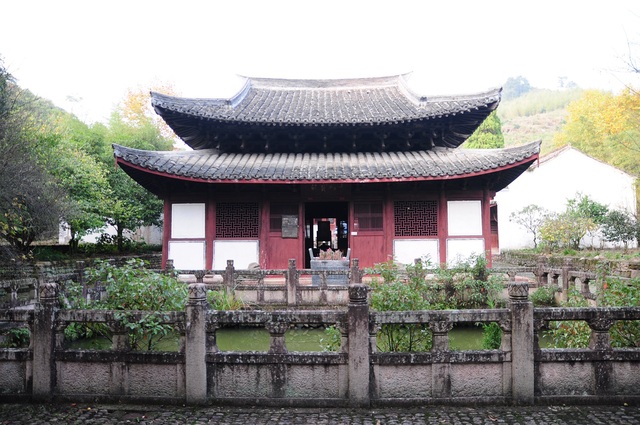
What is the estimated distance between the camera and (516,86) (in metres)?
140

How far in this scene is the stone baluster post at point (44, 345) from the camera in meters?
5.06

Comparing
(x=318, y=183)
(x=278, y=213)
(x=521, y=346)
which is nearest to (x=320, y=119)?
(x=318, y=183)

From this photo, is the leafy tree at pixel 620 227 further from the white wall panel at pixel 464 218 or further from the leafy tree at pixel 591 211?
the white wall panel at pixel 464 218

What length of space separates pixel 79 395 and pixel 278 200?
29.8 ft

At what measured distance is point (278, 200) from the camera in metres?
13.6

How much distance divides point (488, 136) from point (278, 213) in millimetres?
27881

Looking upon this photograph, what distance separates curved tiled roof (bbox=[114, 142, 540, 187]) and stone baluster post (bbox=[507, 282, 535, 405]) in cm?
745

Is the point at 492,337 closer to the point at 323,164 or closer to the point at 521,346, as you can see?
the point at 521,346

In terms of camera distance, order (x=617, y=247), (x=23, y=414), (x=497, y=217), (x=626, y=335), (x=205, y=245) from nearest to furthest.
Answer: (x=23, y=414) < (x=626, y=335) < (x=205, y=245) < (x=617, y=247) < (x=497, y=217)

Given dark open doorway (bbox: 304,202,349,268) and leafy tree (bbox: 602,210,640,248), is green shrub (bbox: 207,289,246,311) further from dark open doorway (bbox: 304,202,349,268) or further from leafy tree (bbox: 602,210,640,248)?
leafy tree (bbox: 602,210,640,248)

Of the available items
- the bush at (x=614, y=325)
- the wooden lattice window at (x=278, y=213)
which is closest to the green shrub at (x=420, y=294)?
the bush at (x=614, y=325)

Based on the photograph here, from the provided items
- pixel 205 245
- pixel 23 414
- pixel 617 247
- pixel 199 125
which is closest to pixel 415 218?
pixel 205 245

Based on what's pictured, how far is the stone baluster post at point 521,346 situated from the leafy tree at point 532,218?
2246 cm

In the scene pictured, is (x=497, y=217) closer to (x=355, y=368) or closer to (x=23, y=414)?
(x=355, y=368)
